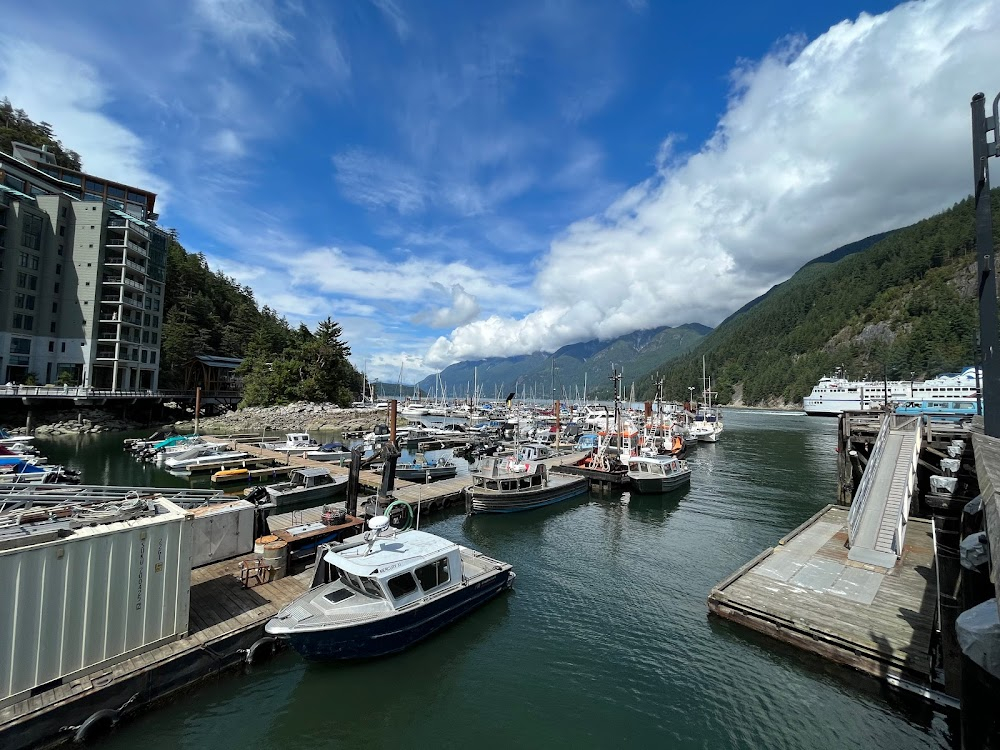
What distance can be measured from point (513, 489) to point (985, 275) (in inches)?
949

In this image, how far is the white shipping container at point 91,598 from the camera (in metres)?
8.31

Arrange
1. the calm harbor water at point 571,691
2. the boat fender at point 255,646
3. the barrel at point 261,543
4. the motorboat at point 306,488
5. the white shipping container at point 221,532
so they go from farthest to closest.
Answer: the motorboat at point 306,488
the white shipping container at point 221,532
the barrel at point 261,543
the boat fender at point 255,646
the calm harbor water at point 571,691

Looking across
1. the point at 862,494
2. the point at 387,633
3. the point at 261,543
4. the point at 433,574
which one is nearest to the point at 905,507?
the point at 862,494

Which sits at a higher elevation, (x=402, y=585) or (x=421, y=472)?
(x=402, y=585)

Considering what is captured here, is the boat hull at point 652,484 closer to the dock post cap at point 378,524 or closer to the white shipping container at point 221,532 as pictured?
the dock post cap at point 378,524

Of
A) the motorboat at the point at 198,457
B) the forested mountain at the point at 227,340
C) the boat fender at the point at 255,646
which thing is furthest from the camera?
the forested mountain at the point at 227,340

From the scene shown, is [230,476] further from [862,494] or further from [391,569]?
[862,494]

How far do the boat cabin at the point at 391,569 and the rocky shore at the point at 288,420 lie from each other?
2367 inches

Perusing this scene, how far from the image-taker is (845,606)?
13242 millimetres

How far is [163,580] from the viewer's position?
10344mm

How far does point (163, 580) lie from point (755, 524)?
30.0m

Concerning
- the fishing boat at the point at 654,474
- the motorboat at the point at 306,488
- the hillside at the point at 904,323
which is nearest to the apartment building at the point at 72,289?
the motorboat at the point at 306,488

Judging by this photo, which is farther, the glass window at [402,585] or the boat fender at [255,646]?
the glass window at [402,585]

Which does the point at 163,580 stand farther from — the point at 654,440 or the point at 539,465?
the point at 654,440
